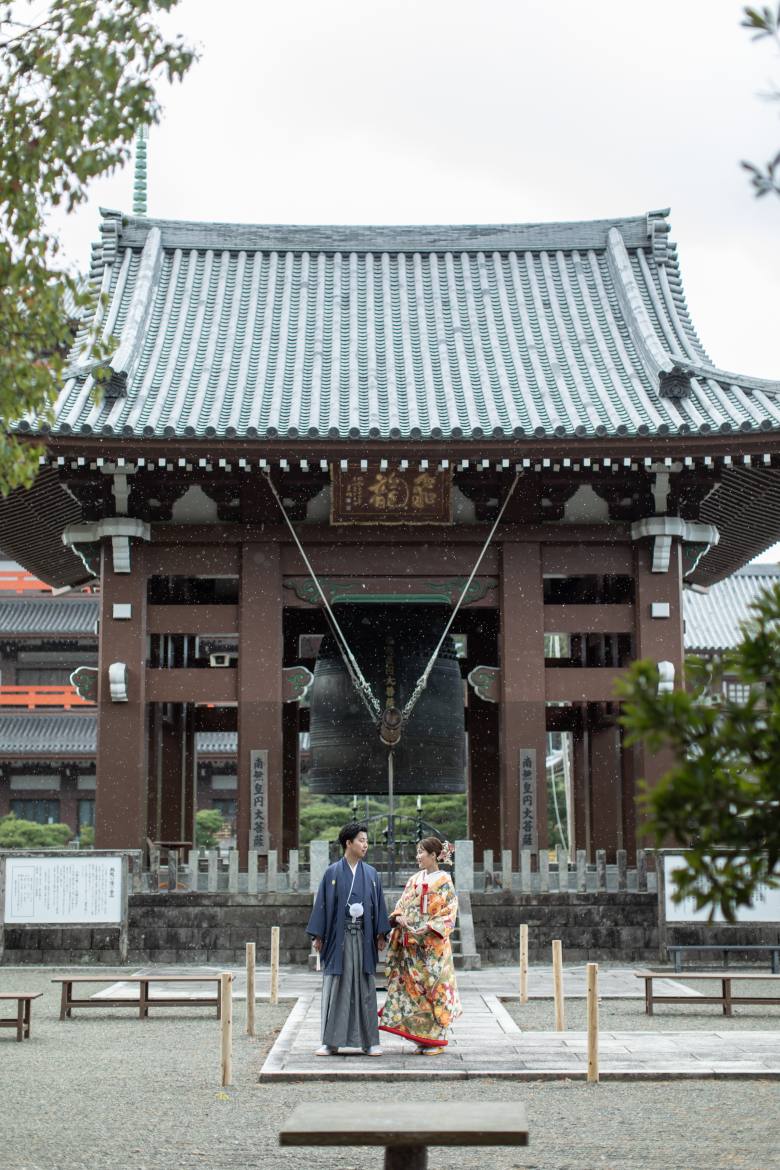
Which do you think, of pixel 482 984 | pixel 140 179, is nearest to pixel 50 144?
pixel 482 984

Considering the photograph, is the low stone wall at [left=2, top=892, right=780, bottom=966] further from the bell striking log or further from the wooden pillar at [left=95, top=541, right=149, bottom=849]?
the bell striking log

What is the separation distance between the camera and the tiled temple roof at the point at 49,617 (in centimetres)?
3775

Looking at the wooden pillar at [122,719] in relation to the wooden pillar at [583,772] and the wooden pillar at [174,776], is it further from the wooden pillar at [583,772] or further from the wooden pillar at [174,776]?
the wooden pillar at [583,772]

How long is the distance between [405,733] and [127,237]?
8705 mm

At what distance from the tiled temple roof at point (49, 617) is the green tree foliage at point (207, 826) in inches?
219

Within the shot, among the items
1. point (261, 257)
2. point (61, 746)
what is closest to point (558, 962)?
point (261, 257)

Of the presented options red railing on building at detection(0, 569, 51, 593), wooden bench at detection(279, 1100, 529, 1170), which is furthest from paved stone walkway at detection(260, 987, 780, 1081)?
red railing on building at detection(0, 569, 51, 593)

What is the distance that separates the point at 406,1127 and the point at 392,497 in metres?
11.7

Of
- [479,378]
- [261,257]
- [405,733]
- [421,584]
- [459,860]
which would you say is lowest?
[459,860]

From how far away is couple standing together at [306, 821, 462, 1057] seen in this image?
900cm

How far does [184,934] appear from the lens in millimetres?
14594

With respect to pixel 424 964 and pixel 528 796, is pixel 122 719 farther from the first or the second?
pixel 424 964

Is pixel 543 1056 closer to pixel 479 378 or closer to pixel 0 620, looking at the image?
pixel 479 378

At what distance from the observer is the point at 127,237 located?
2041cm
